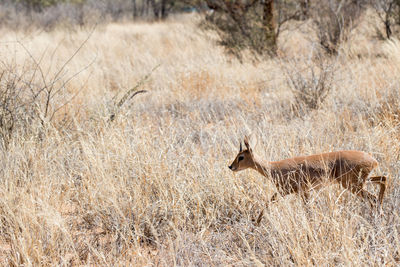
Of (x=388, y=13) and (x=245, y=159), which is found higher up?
(x=388, y=13)

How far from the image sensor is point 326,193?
8.05 ft

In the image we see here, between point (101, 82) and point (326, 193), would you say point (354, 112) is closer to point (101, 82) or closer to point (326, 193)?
point (326, 193)

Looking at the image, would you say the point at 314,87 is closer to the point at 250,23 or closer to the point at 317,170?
the point at 317,170

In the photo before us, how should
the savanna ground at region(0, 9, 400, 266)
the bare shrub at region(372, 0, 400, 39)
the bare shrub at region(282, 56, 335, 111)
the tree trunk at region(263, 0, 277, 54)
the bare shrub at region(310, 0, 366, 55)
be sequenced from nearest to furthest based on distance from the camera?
1. the savanna ground at region(0, 9, 400, 266)
2. the bare shrub at region(282, 56, 335, 111)
3. the bare shrub at region(310, 0, 366, 55)
4. the tree trunk at region(263, 0, 277, 54)
5. the bare shrub at region(372, 0, 400, 39)

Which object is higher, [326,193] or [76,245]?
[326,193]

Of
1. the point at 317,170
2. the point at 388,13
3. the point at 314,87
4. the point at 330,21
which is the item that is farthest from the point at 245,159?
the point at 388,13

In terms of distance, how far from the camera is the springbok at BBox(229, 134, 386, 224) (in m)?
2.19

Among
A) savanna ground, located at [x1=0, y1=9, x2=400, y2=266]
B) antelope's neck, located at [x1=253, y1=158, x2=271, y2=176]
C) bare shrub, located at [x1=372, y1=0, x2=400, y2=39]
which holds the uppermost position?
bare shrub, located at [x1=372, y1=0, x2=400, y2=39]

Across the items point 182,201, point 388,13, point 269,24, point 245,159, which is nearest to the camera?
point 245,159

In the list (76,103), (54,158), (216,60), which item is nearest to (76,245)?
(54,158)

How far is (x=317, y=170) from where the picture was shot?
2266 mm

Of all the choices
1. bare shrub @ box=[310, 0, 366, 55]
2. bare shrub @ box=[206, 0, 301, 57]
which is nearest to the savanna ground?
bare shrub @ box=[310, 0, 366, 55]

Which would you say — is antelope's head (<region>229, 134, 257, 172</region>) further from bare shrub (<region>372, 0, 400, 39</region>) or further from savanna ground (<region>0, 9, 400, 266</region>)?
bare shrub (<region>372, 0, 400, 39</region>)

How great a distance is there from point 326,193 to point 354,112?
2.12 meters
